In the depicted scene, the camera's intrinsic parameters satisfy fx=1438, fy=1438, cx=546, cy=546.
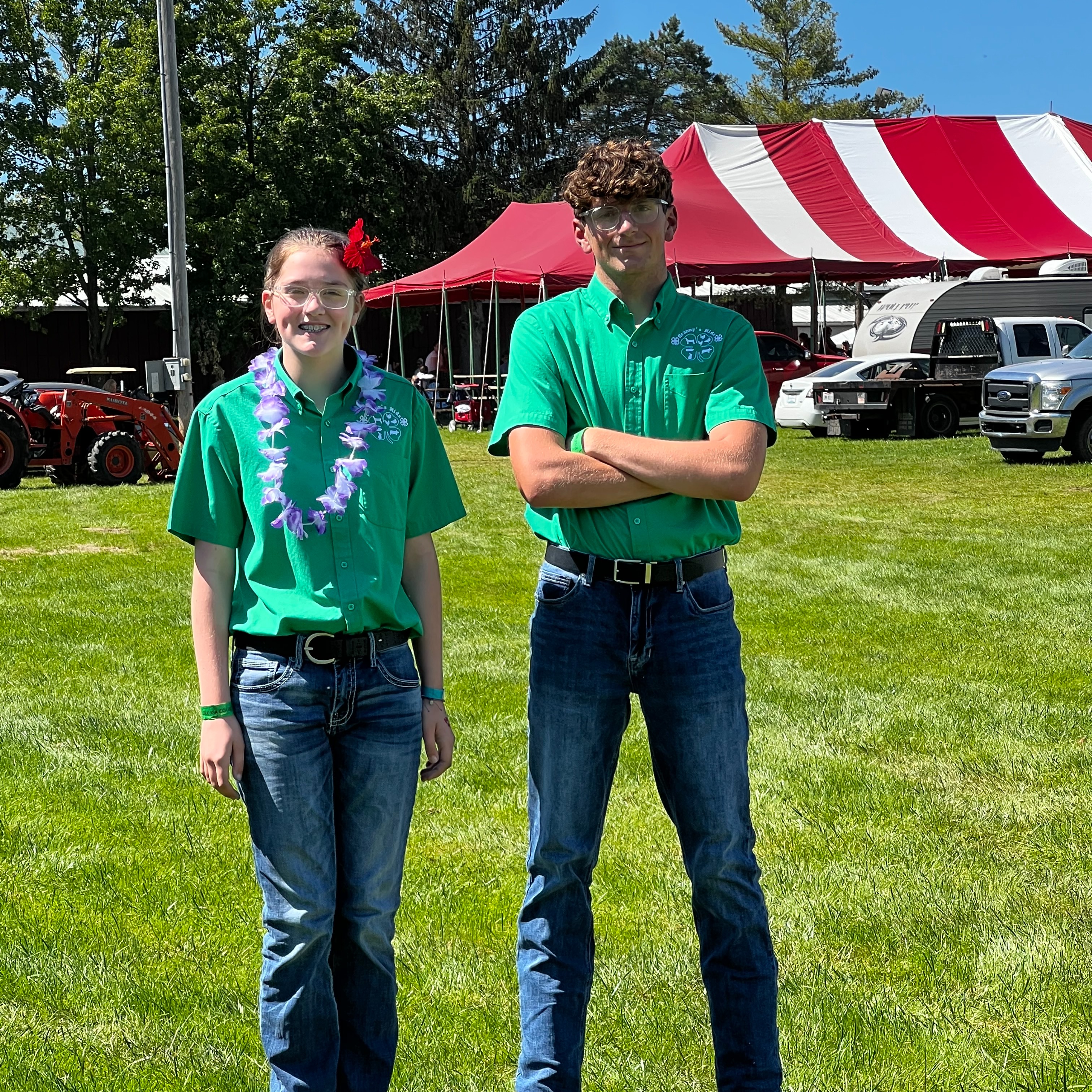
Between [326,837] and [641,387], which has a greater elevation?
[641,387]

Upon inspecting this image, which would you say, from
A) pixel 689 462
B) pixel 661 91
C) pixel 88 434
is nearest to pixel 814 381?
pixel 88 434

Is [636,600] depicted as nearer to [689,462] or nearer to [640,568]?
[640,568]

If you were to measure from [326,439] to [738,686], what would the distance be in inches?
36.6

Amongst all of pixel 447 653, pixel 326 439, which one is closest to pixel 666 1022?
pixel 326 439

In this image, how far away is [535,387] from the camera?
114 inches

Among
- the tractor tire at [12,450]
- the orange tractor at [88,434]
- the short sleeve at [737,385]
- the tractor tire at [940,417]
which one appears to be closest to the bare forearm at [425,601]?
the short sleeve at [737,385]

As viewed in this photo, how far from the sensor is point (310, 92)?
3941 cm

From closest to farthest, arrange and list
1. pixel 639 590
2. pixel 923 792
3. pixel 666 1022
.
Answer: pixel 639 590 → pixel 666 1022 → pixel 923 792

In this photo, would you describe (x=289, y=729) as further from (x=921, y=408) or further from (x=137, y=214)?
(x=137, y=214)

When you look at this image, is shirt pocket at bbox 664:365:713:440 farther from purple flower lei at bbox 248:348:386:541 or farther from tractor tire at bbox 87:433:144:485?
tractor tire at bbox 87:433:144:485

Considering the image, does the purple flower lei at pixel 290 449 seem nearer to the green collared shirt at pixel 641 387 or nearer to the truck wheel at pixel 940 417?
the green collared shirt at pixel 641 387

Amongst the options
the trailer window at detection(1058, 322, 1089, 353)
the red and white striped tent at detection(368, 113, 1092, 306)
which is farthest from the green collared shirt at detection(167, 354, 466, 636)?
the trailer window at detection(1058, 322, 1089, 353)

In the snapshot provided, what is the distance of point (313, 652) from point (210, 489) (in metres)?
0.36

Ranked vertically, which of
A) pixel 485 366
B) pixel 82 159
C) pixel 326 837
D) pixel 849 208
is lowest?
pixel 326 837
